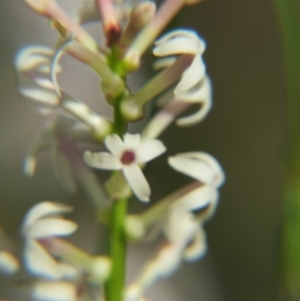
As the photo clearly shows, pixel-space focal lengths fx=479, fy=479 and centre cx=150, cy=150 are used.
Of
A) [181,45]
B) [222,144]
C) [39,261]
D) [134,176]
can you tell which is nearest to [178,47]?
[181,45]

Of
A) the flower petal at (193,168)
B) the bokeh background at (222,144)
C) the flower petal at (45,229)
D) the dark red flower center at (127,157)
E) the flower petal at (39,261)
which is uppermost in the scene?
the bokeh background at (222,144)

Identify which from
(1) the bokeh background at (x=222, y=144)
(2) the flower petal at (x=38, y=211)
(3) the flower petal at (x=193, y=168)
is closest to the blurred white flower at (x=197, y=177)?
(3) the flower petal at (x=193, y=168)

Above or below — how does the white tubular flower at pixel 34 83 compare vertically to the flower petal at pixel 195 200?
above

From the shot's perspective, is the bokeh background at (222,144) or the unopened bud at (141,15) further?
the bokeh background at (222,144)

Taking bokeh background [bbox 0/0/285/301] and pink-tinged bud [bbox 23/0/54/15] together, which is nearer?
pink-tinged bud [bbox 23/0/54/15]

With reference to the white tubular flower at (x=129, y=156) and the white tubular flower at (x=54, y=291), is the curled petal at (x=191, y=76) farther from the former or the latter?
the white tubular flower at (x=54, y=291)

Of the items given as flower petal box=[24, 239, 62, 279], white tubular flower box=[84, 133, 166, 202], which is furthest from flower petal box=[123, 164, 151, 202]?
flower petal box=[24, 239, 62, 279]

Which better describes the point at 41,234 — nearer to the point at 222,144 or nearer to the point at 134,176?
the point at 134,176

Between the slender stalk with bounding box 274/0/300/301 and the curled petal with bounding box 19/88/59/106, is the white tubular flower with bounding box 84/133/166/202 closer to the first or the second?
the curled petal with bounding box 19/88/59/106
